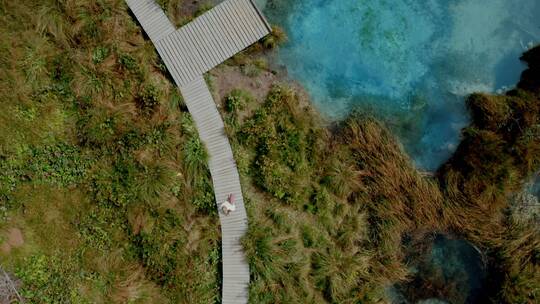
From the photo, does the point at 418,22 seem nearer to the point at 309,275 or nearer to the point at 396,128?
the point at 396,128

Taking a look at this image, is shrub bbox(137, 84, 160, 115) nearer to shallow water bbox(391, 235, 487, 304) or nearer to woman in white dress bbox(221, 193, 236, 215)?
woman in white dress bbox(221, 193, 236, 215)

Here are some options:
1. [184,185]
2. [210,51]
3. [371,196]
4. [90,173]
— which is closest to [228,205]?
[184,185]

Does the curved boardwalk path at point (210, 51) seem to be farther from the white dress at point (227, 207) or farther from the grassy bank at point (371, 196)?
the grassy bank at point (371, 196)

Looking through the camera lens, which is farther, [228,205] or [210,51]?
[210,51]

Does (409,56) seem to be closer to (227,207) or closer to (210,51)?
(210,51)

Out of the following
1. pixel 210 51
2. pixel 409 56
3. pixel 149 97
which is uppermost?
pixel 409 56
